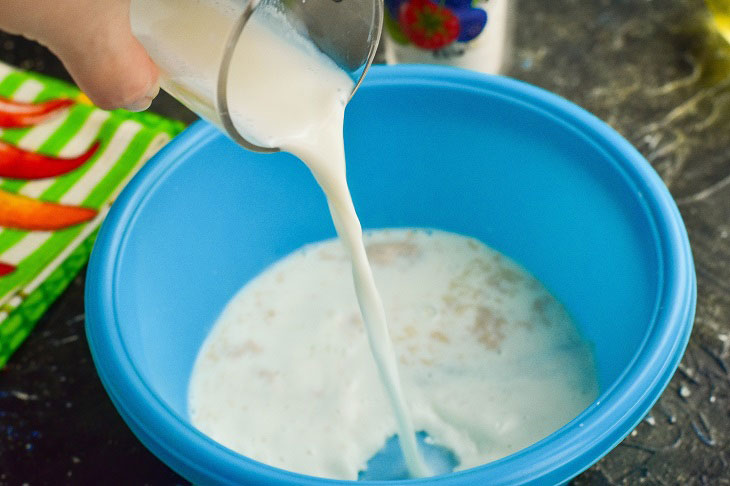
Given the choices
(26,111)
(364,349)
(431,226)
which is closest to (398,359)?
(364,349)

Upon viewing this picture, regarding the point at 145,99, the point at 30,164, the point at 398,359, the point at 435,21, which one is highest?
the point at 145,99

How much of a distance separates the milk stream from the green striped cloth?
1.24ft

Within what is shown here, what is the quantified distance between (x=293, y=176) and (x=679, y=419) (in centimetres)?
45

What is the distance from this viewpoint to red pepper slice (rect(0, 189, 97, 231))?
0.95 metres

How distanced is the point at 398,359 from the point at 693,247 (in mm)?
347

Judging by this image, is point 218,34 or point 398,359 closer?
point 218,34

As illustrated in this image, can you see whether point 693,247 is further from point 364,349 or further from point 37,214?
point 37,214

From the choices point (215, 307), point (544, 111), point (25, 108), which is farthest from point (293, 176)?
point (25, 108)

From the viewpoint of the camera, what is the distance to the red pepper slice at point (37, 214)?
945 millimetres

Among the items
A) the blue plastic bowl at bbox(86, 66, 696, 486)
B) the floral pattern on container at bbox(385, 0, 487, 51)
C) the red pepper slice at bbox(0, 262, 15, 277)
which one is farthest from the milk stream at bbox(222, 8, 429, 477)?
the red pepper slice at bbox(0, 262, 15, 277)

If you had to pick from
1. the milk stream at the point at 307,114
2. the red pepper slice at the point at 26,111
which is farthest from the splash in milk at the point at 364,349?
the red pepper slice at the point at 26,111

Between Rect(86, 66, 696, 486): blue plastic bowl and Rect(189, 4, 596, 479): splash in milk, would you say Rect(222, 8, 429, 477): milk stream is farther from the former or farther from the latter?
Rect(86, 66, 696, 486): blue plastic bowl

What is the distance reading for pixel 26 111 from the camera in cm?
104

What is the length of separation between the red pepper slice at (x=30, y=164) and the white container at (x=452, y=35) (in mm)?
402
